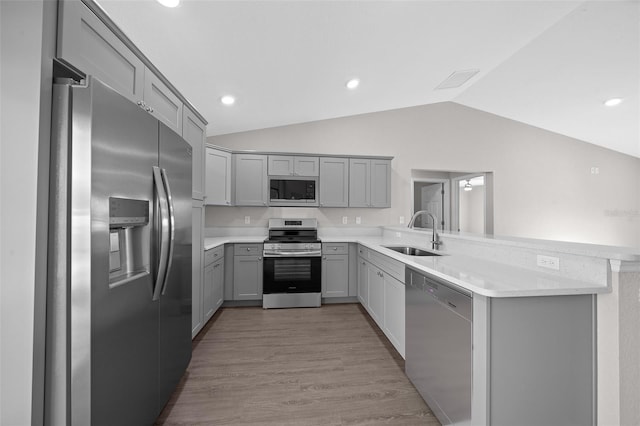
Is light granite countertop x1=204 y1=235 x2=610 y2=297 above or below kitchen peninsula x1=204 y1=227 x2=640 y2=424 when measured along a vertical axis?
above

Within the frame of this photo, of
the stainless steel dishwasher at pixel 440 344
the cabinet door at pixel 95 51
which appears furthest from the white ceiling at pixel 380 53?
the stainless steel dishwasher at pixel 440 344

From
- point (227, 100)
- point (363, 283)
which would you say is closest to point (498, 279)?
point (363, 283)

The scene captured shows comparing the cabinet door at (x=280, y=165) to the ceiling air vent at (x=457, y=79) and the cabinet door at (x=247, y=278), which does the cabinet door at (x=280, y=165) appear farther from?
the ceiling air vent at (x=457, y=79)

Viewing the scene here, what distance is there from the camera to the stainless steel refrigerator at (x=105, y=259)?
2.96 ft

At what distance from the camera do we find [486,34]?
2.72 meters

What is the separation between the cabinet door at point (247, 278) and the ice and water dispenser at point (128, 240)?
7.56 feet

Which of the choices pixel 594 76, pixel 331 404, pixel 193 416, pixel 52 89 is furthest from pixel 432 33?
pixel 193 416

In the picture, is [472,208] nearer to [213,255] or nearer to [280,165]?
[280,165]

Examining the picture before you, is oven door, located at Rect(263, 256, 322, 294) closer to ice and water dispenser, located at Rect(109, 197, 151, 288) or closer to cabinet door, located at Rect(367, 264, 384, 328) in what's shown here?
cabinet door, located at Rect(367, 264, 384, 328)

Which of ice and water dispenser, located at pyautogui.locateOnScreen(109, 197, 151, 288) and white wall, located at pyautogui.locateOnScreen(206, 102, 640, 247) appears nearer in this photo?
ice and water dispenser, located at pyautogui.locateOnScreen(109, 197, 151, 288)

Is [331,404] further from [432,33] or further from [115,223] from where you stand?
[432,33]

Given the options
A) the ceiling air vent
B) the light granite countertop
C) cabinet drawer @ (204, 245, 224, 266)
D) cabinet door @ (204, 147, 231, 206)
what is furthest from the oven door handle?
the ceiling air vent

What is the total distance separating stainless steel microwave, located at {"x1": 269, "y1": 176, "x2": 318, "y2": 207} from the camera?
154 inches

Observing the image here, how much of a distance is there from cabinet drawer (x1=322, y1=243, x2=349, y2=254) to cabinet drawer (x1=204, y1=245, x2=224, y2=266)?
1.37 m
